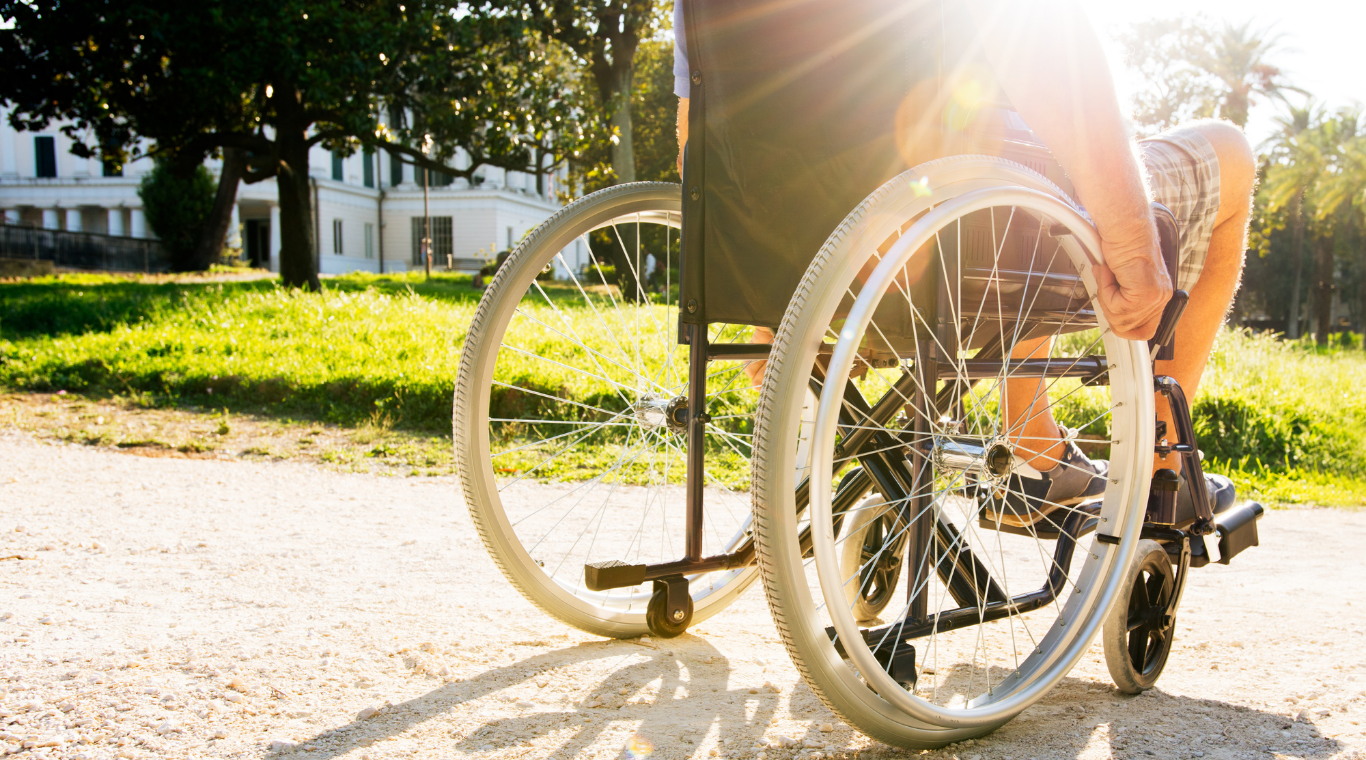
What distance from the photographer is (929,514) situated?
1777 mm

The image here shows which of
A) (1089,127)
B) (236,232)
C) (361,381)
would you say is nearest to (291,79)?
(361,381)

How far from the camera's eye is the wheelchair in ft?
→ 4.82

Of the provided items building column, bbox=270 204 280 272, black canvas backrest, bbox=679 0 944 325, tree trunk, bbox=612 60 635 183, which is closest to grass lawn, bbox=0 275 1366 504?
black canvas backrest, bbox=679 0 944 325

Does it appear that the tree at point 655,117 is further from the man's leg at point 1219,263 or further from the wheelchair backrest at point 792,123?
the wheelchair backrest at point 792,123

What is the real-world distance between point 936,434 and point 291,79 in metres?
15.0

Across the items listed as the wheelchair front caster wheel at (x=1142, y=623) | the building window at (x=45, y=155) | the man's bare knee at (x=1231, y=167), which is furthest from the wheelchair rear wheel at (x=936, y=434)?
the building window at (x=45, y=155)

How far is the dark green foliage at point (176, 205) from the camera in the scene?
34.7 m

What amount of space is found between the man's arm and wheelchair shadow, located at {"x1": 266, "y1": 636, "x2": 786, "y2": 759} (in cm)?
109

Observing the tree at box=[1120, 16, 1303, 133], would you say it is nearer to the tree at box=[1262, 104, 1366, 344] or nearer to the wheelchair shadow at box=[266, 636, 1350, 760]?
the tree at box=[1262, 104, 1366, 344]

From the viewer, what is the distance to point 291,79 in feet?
46.6

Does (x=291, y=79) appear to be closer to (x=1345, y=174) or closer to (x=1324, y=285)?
(x=1345, y=174)

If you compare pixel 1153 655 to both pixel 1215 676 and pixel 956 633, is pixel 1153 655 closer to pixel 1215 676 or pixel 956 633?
pixel 1215 676

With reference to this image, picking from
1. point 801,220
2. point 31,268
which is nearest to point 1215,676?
point 801,220

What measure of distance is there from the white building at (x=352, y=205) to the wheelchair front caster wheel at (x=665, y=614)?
47.6m
